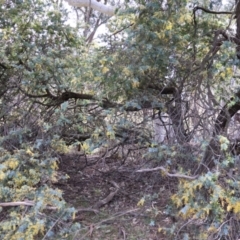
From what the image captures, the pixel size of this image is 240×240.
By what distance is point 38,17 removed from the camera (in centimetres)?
451

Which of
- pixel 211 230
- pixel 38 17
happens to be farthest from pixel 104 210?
pixel 38 17

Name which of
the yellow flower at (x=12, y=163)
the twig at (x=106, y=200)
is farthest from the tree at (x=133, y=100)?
the twig at (x=106, y=200)

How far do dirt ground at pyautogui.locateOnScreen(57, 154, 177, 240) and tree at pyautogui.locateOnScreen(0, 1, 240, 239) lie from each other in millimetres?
349

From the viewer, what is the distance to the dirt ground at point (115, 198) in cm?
341

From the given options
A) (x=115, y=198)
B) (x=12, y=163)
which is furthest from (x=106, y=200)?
(x=12, y=163)

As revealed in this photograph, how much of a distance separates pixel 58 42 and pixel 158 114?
1.84 meters

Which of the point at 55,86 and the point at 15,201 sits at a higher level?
the point at 55,86

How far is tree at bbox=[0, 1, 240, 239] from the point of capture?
2910mm

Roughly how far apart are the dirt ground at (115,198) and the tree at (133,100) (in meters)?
0.35

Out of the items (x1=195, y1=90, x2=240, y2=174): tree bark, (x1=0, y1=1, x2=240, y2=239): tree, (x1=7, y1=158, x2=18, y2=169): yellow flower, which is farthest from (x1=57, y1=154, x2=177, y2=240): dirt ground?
(x1=7, y1=158, x2=18, y2=169): yellow flower

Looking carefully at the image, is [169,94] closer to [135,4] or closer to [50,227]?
[135,4]

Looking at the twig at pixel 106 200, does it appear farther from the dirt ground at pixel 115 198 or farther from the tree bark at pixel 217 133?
the tree bark at pixel 217 133

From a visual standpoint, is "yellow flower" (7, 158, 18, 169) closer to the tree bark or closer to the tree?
the tree

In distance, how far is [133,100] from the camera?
371 centimetres
